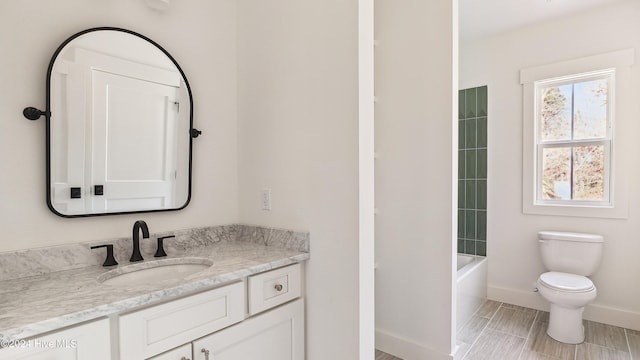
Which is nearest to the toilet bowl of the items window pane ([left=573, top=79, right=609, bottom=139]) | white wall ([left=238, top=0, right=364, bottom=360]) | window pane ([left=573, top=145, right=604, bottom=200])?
window pane ([left=573, top=145, right=604, bottom=200])

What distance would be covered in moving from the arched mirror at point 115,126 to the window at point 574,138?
10.0 feet

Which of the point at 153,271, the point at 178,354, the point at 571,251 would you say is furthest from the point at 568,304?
the point at 153,271

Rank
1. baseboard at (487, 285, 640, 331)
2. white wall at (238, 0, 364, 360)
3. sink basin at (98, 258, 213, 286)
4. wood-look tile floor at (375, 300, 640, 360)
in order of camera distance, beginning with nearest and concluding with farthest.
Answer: sink basin at (98, 258, 213, 286)
white wall at (238, 0, 364, 360)
wood-look tile floor at (375, 300, 640, 360)
baseboard at (487, 285, 640, 331)

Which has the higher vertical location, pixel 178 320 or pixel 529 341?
pixel 178 320

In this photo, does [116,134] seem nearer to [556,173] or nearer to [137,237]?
[137,237]

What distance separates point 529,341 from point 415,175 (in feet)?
5.03

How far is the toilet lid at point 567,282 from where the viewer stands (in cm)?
223

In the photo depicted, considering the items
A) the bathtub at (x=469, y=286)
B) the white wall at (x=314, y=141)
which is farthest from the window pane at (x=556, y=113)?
the white wall at (x=314, y=141)

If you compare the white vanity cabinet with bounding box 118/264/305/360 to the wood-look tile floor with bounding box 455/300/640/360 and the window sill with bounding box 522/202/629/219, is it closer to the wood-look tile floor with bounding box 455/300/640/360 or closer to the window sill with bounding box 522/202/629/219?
the wood-look tile floor with bounding box 455/300/640/360

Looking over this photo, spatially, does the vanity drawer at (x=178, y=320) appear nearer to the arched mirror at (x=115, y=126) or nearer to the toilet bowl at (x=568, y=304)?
the arched mirror at (x=115, y=126)

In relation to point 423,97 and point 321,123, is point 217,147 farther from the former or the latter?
point 423,97

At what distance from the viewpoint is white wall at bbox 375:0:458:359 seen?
6.55 ft

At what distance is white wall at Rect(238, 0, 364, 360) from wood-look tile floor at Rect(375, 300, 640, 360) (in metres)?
1.04

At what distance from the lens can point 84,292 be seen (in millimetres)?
1012
